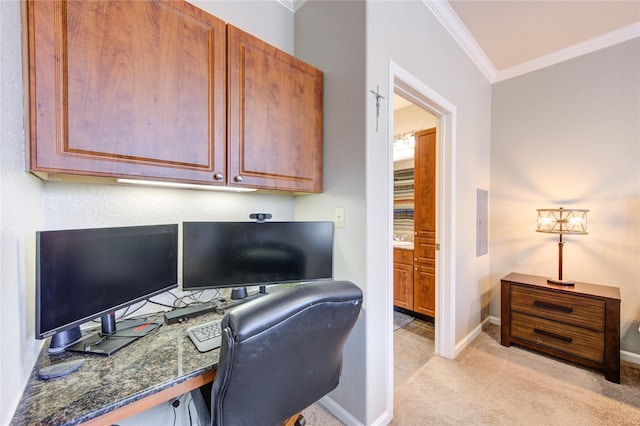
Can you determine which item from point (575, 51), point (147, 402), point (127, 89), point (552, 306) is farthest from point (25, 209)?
point (575, 51)

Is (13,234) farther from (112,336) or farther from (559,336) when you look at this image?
(559,336)

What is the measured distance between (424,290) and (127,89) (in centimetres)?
305

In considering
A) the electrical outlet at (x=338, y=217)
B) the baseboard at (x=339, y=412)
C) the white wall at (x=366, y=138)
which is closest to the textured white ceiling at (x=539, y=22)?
the white wall at (x=366, y=138)

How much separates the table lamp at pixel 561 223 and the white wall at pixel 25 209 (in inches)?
115

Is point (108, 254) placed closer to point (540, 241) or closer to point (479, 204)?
point (479, 204)

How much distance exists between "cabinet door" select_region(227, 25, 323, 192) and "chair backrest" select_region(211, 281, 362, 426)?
79 cm

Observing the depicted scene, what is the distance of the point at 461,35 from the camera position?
231 centimetres

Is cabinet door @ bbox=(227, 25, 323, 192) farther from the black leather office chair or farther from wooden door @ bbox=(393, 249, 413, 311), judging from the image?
wooden door @ bbox=(393, 249, 413, 311)

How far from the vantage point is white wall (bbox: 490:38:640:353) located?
227cm

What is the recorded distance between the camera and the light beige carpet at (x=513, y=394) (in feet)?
5.33

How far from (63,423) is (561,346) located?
3235 mm

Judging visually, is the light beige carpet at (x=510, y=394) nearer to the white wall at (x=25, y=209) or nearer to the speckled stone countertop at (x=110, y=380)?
the speckled stone countertop at (x=110, y=380)

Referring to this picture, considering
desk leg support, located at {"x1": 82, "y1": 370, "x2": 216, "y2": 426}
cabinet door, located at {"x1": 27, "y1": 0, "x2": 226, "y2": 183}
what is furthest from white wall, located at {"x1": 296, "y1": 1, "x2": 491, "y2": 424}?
desk leg support, located at {"x1": 82, "y1": 370, "x2": 216, "y2": 426}

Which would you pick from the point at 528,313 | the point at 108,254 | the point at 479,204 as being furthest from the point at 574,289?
the point at 108,254
